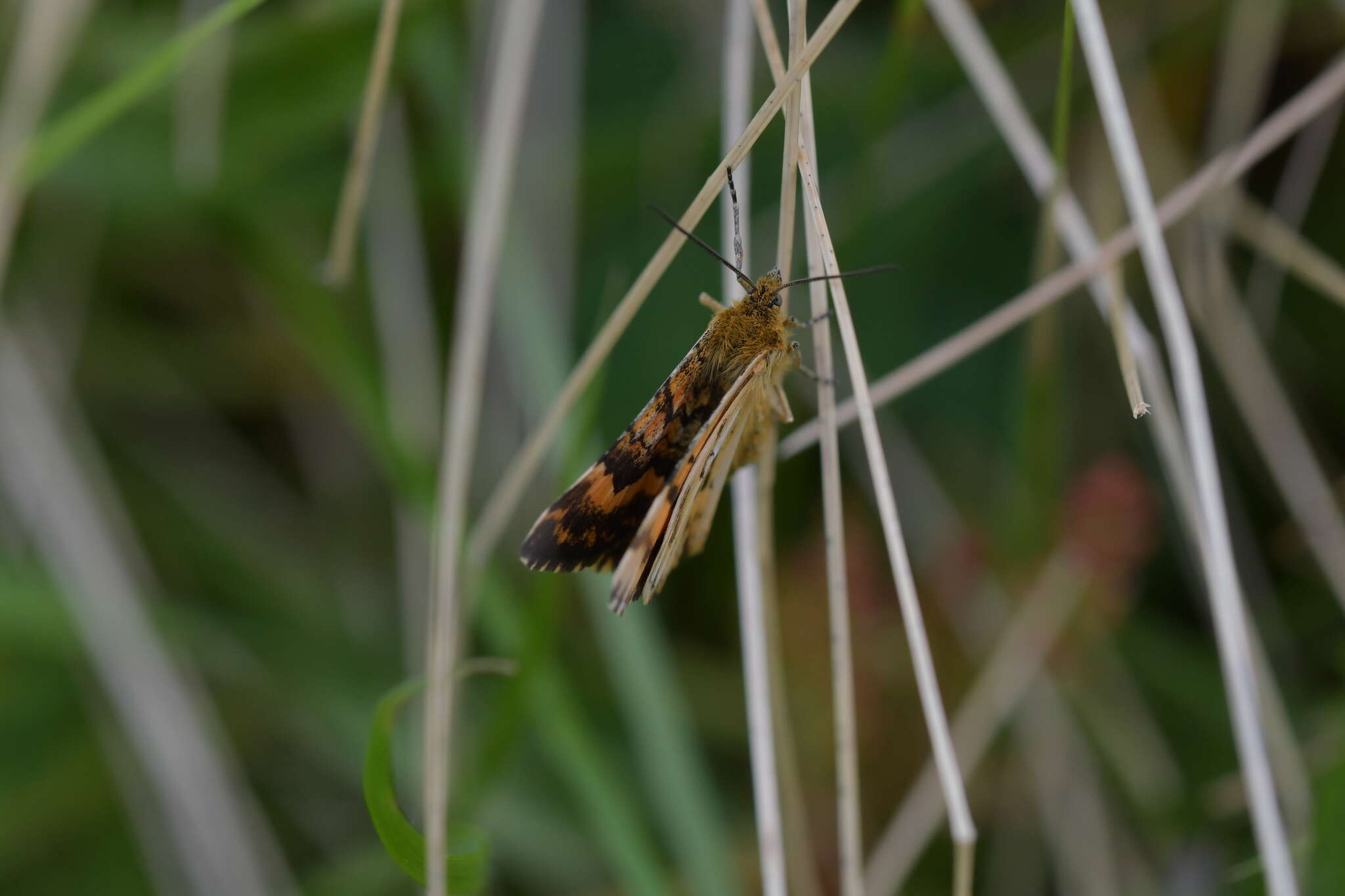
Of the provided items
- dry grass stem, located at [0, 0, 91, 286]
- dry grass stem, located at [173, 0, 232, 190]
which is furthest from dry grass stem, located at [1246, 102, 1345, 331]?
dry grass stem, located at [0, 0, 91, 286]

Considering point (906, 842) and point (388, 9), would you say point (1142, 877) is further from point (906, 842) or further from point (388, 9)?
point (388, 9)

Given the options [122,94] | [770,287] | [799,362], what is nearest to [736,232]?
[770,287]

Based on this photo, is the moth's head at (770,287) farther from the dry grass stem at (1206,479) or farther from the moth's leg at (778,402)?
the dry grass stem at (1206,479)

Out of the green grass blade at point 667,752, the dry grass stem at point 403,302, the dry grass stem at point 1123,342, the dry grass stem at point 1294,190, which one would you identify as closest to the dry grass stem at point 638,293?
the green grass blade at point 667,752

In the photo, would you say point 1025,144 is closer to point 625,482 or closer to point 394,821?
point 625,482

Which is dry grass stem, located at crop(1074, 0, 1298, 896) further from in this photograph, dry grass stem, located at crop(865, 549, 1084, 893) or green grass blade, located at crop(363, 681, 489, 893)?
green grass blade, located at crop(363, 681, 489, 893)

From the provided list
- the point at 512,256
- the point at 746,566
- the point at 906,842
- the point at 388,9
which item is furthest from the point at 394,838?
the point at 512,256
